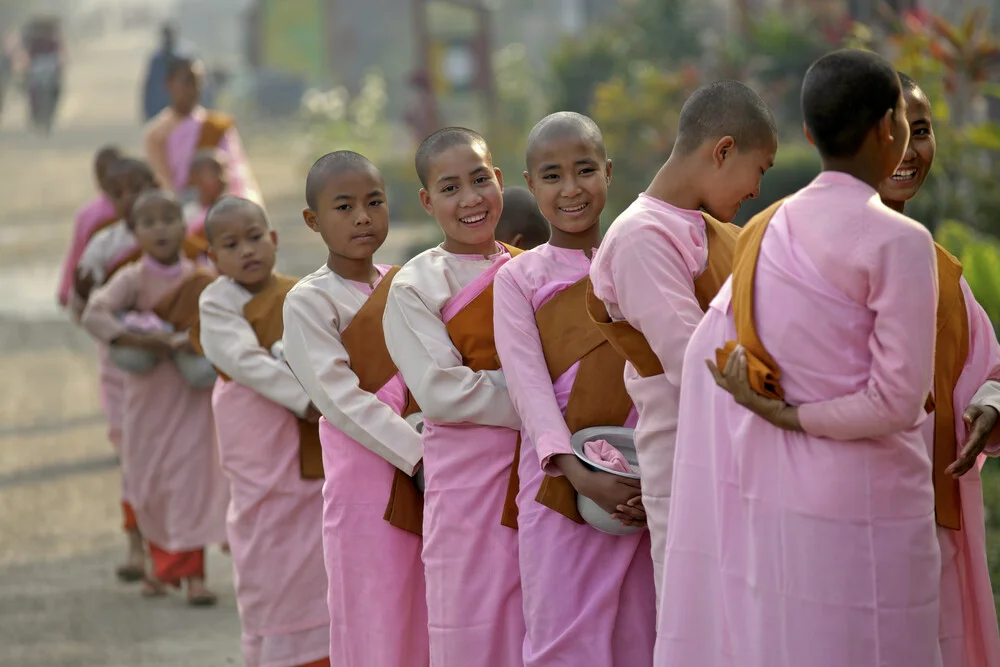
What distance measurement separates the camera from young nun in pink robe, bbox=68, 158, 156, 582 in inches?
333

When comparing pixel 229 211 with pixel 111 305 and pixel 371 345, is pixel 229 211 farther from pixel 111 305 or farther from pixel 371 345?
pixel 111 305

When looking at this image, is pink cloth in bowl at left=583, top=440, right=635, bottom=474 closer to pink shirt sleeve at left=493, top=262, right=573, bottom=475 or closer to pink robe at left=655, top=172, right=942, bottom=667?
pink shirt sleeve at left=493, top=262, right=573, bottom=475

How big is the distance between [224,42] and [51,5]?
10356mm

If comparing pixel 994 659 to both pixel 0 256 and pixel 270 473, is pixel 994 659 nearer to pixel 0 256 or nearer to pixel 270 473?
pixel 270 473

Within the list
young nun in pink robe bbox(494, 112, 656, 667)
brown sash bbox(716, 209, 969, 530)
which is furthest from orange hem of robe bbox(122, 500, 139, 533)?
brown sash bbox(716, 209, 969, 530)

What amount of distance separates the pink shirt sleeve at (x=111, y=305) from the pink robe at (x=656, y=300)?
160 inches

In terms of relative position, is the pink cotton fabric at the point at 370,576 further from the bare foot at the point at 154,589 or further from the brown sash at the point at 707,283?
the bare foot at the point at 154,589

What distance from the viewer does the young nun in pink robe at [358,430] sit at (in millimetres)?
5078

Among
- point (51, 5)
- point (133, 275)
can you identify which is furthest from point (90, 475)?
point (51, 5)

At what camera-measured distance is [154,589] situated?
26.6 ft

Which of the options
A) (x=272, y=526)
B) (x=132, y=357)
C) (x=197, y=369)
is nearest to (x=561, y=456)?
(x=272, y=526)

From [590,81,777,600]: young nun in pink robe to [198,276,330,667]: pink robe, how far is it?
83.2 inches

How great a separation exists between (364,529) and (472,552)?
1.62 ft

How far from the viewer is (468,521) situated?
474cm
